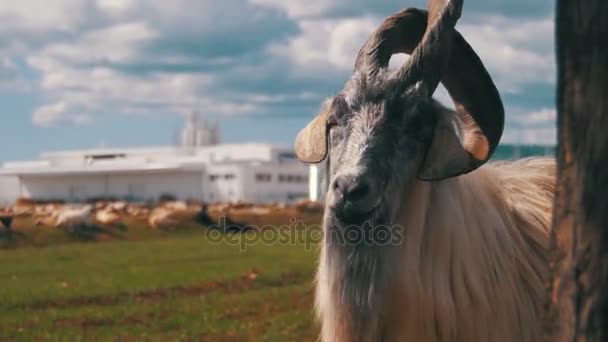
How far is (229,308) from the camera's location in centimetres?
1675

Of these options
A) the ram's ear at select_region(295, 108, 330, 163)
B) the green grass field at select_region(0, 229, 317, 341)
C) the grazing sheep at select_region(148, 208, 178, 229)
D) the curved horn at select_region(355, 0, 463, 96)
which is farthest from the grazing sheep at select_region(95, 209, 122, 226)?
the curved horn at select_region(355, 0, 463, 96)

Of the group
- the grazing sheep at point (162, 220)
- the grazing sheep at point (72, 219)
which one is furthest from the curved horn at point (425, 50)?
the grazing sheep at point (162, 220)

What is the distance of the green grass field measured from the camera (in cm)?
1361

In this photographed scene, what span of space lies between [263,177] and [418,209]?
357 ft

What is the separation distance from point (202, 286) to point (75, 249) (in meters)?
15.5

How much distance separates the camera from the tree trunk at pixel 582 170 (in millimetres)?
3473

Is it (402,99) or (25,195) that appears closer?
(402,99)

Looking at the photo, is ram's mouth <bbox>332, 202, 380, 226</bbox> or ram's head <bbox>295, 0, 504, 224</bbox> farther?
ram's head <bbox>295, 0, 504, 224</bbox>

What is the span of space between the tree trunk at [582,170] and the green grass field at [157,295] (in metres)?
9.34

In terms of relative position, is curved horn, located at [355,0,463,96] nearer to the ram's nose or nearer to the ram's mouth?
the ram's nose

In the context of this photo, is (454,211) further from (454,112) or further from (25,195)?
(25,195)

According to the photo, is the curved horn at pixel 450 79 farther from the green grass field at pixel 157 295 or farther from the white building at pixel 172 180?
the white building at pixel 172 180

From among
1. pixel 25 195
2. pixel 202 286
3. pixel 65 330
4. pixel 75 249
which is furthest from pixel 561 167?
pixel 25 195

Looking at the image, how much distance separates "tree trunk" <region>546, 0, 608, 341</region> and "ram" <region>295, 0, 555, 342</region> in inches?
63.0
